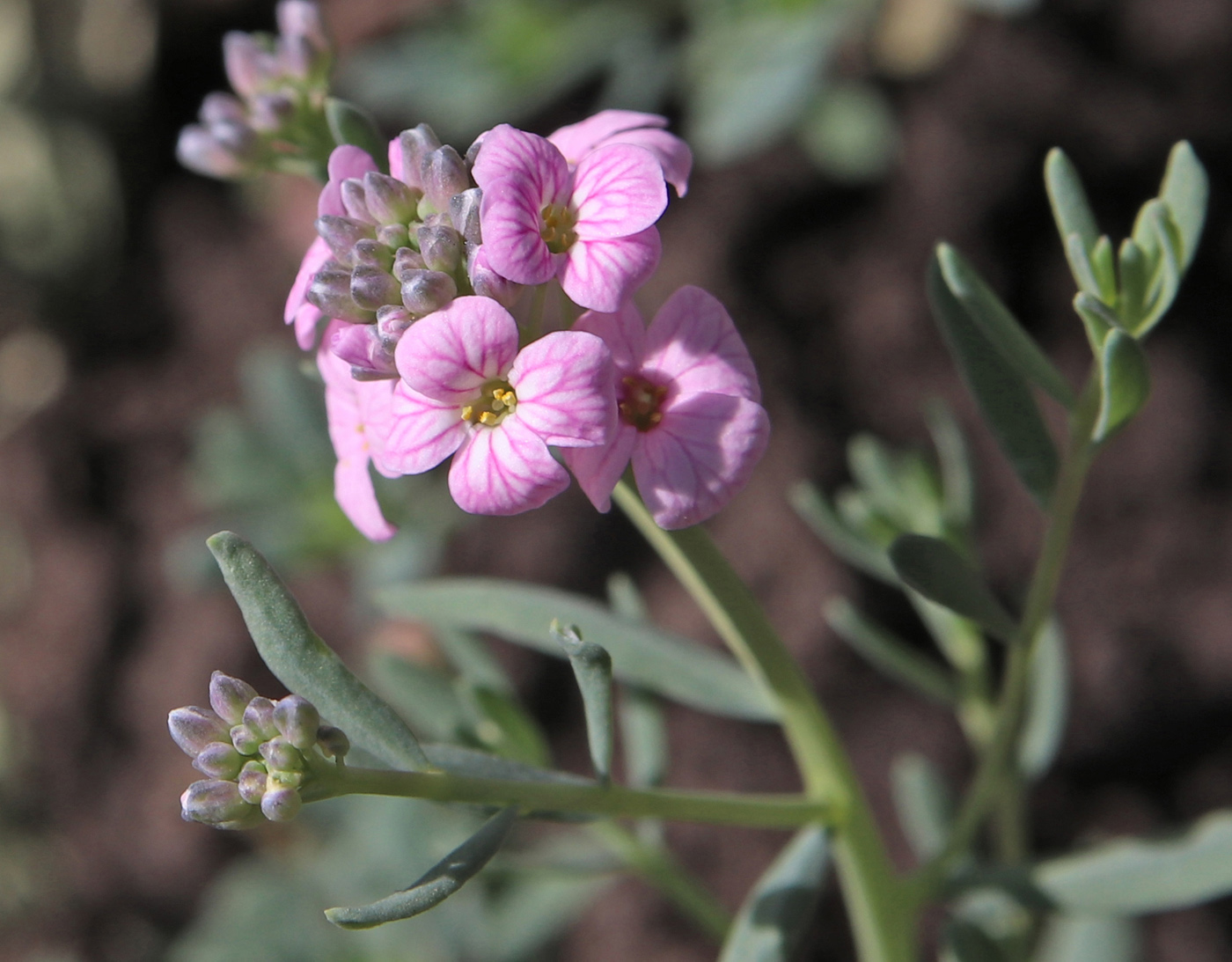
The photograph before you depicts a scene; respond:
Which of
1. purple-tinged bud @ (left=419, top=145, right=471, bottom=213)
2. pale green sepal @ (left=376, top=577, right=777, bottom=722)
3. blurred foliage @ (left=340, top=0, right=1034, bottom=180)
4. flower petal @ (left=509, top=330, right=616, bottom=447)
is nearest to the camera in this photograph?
flower petal @ (left=509, top=330, right=616, bottom=447)

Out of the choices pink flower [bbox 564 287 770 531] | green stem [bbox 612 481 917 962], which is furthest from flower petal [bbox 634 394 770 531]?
green stem [bbox 612 481 917 962]

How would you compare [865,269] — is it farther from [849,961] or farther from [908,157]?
[849,961]

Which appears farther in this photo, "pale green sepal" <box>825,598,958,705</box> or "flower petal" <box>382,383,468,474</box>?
"pale green sepal" <box>825,598,958,705</box>

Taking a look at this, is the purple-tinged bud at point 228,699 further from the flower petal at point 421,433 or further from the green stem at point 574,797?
the flower petal at point 421,433

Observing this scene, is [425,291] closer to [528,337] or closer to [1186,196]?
[528,337]

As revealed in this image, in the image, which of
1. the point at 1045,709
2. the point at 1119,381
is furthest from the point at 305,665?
the point at 1045,709

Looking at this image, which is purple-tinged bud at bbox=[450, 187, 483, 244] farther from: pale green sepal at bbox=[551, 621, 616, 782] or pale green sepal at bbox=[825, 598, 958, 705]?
pale green sepal at bbox=[825, 598, 958, 705]

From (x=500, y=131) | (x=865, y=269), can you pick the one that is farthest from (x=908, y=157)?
(x=500, y=131)

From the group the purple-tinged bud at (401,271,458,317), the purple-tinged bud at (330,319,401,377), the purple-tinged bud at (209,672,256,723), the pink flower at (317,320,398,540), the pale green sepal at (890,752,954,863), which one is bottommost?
the pale green sepal at (890,752,954,863)
